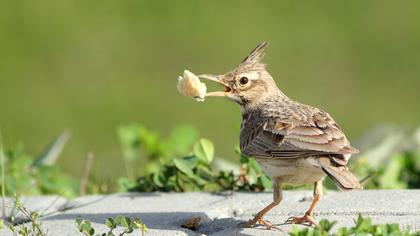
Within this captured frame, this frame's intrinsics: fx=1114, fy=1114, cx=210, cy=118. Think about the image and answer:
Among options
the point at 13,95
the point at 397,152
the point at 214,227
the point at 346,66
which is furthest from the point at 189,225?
the point at 346,66

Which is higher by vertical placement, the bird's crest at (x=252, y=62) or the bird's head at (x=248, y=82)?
the bird's crest at (x=252, y=62)

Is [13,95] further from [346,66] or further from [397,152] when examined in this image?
[397,152]

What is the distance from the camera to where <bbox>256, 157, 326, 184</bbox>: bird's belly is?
5.88 meters

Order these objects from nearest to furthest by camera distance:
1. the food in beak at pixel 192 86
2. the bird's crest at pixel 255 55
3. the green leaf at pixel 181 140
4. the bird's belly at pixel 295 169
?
1. the bird's belly at pixel 295 169
2. the food in beak at pixel 192 86
3. the bird's crest at pixel 255 55
4. the green leaf at pixel 181 140

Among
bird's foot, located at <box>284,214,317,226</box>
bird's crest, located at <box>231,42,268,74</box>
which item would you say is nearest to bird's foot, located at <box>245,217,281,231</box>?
bird's foot, located at <box>284,214,317,226</box>

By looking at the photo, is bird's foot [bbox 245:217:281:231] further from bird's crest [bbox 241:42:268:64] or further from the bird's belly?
bird's crest [bbox 241:42:268:64]

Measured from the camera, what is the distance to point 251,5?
1401 centimetres

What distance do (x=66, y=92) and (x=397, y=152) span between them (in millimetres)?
4960

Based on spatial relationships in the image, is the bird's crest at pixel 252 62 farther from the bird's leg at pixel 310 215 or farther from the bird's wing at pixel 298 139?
the bird's leg at pixel 310 215

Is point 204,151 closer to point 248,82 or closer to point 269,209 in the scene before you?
point 248,82

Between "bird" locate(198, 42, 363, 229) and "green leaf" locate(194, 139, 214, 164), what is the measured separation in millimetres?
331

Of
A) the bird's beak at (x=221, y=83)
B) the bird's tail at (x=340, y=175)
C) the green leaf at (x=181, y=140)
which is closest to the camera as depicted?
the bird's tail at (x=340, y=175)

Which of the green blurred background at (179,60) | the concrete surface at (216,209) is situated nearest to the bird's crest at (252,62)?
the concrete surface at (216,209)

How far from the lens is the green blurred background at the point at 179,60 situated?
39.1 feet
